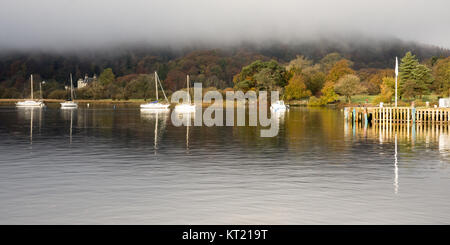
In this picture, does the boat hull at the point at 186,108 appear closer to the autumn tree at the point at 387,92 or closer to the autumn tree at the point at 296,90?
the autumn tree at the point at 387,92

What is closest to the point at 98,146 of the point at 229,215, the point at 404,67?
the point at 229,215

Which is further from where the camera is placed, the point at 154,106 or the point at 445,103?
the point at 154,106

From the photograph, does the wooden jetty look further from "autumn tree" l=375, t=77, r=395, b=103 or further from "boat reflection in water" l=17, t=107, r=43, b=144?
"autumn tree" l=375, t=77, r=395, b=103

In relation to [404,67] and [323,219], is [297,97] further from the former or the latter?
[323,219]

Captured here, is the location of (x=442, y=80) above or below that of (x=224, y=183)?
above

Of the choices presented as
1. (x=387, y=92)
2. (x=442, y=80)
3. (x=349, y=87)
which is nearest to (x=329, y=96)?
(x=349, y=87)

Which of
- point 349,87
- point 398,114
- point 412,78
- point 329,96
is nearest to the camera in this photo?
point 398,114

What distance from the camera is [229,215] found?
17.2 metres

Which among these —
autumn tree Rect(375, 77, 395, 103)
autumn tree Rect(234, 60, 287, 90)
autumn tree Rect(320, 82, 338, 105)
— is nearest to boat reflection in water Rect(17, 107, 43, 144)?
autumn tree Rect(375, 77, 395, 103)

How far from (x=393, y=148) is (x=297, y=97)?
14742 centimetres

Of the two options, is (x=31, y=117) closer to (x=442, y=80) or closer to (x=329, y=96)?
(x=329, y=96)

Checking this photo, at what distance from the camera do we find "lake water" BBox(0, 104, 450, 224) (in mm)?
17280

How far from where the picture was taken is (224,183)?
23.2m

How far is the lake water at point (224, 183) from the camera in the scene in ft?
56.7
